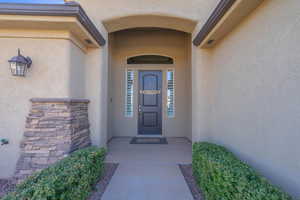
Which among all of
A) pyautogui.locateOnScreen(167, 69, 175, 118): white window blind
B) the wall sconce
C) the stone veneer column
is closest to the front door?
pyautogui.locateOnScreen(167, 69, 175, 118): white window blind

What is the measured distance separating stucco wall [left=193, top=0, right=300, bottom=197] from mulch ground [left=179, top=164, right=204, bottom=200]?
811mm

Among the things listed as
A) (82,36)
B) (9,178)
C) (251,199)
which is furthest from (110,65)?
(251,199)

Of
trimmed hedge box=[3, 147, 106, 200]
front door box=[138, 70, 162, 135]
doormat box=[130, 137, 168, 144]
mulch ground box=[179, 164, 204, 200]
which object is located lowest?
mulch ground box=[179, 164, 204, 200]

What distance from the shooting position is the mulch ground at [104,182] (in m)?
2.40

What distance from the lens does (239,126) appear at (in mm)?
2504

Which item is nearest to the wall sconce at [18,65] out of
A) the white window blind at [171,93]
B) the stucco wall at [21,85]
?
the stucco wall at [21,85]

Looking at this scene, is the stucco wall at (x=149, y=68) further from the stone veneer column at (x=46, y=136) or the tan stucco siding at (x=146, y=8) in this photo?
the stone veneer column at (x=46, y=136)

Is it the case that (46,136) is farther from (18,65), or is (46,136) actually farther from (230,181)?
(230,181)

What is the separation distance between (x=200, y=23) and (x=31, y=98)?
359cm

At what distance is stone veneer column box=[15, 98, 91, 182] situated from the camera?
273 cm

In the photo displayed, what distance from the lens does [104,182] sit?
277 centimetres

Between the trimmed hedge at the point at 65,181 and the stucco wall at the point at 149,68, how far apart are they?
11.0 feet

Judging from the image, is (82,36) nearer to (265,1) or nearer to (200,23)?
(200,23)

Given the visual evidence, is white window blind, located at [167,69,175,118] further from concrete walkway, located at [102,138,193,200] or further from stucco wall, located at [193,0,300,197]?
stucco wall, located at [193,0,300,197]
